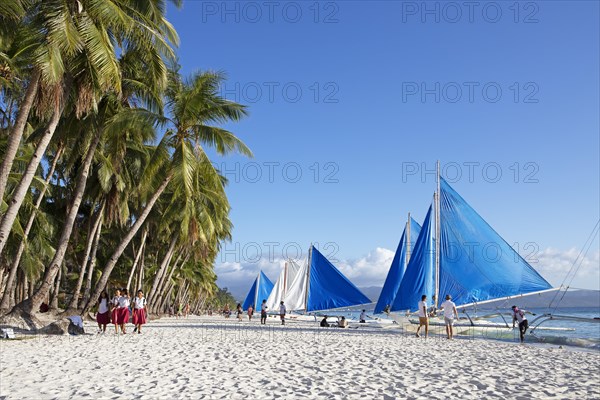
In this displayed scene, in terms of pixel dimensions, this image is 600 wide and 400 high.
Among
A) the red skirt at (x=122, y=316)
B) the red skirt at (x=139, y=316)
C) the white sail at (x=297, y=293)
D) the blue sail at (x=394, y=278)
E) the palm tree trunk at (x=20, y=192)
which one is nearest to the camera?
the palm tree trunk at (x=20, y=192)

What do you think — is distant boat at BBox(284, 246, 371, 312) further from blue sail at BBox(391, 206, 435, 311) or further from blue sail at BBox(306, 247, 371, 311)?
blue sail at BBox(391, 206, 435, 311)

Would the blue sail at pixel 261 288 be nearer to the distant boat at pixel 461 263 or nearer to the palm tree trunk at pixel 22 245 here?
the distant boat at pixel 461 263

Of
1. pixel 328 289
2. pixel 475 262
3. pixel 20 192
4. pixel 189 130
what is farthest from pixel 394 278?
pixel 20 192

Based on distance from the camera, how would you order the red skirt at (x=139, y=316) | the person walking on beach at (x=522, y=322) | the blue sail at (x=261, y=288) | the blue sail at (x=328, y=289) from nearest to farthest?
the person walking on beach at (x=522, y=322)
the red skirt at (x=139, y=316)
the blue sail at (x=328, y=289)
the blue sail at (x=261, y=288)

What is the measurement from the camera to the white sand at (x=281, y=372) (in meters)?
7.31

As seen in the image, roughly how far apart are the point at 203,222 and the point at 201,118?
402 inches

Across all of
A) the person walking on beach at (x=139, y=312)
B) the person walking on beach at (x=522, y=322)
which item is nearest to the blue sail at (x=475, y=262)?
the person walking on beach at (x=522, y=322)

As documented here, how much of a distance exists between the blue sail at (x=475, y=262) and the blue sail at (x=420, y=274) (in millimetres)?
1720

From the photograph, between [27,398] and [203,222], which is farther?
[203,222]

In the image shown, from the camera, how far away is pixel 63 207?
90.1 feet

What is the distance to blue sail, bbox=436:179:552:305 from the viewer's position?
21062mm

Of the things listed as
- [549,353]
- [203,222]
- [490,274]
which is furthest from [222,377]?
[203,222]

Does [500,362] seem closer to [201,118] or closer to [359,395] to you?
Result: [359,395]

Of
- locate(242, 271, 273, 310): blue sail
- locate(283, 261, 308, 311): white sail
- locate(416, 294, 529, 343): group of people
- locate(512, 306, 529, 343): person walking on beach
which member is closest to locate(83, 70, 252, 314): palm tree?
locate(416, 294, 529, 343): group of people
